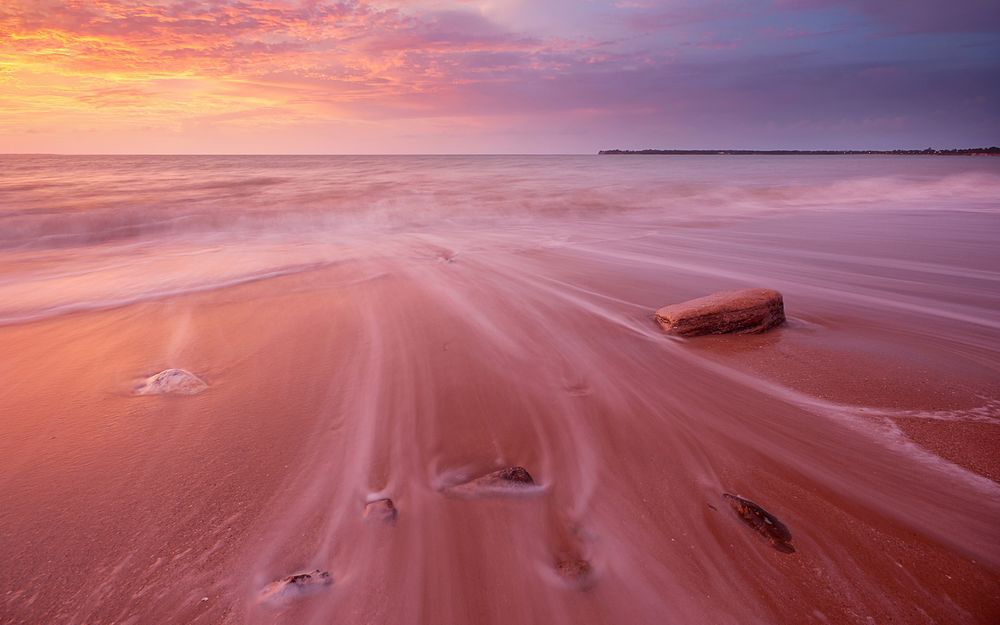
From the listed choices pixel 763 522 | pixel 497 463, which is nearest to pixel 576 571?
pixel 497 463

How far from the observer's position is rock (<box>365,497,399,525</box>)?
233 cm

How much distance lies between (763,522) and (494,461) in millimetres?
1451

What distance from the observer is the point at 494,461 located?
2.81 meters

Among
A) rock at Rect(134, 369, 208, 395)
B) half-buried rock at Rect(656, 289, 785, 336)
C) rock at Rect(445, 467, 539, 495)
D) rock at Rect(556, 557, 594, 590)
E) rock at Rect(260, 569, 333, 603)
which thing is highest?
half-buried rock at Rect(656, 289, 785, 336)

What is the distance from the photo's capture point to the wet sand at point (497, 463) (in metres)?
1.94

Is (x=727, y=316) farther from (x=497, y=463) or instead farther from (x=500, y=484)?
(x=500, y=484)

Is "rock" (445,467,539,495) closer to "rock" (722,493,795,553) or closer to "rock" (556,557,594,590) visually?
"rock" (556,557,594,590)

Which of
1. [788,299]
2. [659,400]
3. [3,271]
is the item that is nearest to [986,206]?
[788,299]

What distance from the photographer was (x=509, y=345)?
4.52 m

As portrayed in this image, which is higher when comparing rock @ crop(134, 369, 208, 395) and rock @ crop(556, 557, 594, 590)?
rock @ crop(134, 369, 208, 395)

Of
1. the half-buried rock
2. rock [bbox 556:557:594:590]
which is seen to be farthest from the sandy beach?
the half-buried rock

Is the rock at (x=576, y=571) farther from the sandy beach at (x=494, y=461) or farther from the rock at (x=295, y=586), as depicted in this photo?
the rock at (x=295, y=586)

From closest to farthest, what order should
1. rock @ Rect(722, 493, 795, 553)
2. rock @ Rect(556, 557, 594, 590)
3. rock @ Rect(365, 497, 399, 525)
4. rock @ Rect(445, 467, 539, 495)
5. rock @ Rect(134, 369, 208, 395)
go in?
1. rock @ Rect(556, 557, 594, 590)
2. rock @ Rect(722, 493, 795, 553)
3. rock @ Rect(365, 497, 399, 525)
4. rock @ Rect(445, 467, 539, 495)
5. rock @ Rect(134, 369, 208, 395)

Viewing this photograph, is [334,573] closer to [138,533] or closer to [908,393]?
Result: [138,533]
